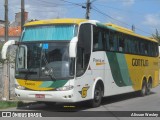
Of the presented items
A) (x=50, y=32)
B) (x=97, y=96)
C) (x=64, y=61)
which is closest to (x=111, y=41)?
(x=97, y=96)

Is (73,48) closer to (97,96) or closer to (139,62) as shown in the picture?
(97,96)

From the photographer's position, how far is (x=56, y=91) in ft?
47.6

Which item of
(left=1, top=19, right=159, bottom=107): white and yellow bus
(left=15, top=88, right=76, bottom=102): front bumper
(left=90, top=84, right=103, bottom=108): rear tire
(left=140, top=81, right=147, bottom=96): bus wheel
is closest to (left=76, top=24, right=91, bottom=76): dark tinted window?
(left=1, top=19, right=159, bottom=107): white and yellow bus

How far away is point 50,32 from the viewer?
603 inches

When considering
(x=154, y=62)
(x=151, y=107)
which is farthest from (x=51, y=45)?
(x=154, y=62)

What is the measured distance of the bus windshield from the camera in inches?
593

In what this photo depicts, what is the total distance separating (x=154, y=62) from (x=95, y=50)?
10.1 m

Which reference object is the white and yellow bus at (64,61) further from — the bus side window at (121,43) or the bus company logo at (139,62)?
the bus company logo at (139,62)

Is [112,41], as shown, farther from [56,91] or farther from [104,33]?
[56,91]

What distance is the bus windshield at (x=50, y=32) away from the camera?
15070 mm

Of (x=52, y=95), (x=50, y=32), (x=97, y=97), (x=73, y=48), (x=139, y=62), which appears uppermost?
(x=50, y=32)

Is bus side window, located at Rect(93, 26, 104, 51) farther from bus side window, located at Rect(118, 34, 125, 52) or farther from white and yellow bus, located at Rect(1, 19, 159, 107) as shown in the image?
bus side window, located at Rect(118, 34, 125, 52)

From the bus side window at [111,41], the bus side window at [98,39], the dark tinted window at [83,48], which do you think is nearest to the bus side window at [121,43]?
the bus side window at [111,41]

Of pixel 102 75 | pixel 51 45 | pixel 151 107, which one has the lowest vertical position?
pixel 151 107
